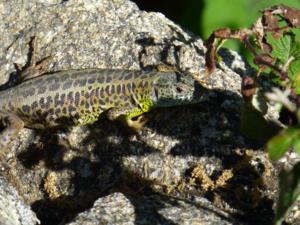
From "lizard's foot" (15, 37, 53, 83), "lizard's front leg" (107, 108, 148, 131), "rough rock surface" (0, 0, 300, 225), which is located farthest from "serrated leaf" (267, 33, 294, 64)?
"lizard's foot" (15, 37, 53, 83)

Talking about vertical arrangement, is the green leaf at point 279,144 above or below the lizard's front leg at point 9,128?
above

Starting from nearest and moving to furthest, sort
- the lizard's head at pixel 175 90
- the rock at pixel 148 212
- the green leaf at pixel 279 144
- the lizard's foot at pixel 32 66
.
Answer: the green leaf at pixel 279 144
the rock at pixel 148 212
the lizard's head at pixel 175 90
the lizard's foot at pixel 32 66

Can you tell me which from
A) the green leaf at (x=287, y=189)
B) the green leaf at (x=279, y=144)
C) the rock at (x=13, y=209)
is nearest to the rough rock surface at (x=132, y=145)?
the rock at (x=13, y=209)

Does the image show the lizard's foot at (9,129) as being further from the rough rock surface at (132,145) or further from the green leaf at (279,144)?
the green leaf at (279,144)

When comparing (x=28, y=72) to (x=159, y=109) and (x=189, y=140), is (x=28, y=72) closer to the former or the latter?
(x=159, y=109)

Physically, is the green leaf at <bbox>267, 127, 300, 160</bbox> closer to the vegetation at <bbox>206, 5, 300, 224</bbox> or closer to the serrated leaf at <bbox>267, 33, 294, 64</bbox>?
the vegetation at <bbox>206, 5, 300, 224</bbox>

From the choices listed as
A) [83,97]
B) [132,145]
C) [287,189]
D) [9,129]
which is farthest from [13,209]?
[287,189]
